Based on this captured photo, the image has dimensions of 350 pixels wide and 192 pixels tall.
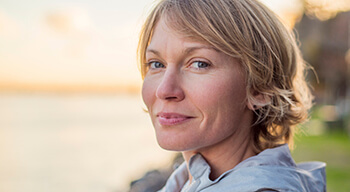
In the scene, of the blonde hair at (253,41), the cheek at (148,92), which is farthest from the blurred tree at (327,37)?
the cheek at (148,92)

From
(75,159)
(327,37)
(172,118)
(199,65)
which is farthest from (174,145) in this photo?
(327,37)

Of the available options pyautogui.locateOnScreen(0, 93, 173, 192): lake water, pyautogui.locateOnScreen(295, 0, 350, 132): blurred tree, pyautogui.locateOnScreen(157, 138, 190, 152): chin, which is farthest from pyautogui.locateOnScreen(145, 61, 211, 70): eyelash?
pyautogui.locateOnScreen(295, 0, 350, 132): blurred tree

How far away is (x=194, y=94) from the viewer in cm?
166

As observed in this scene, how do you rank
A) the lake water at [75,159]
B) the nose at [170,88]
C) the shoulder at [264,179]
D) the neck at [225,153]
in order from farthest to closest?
the lake water at [75,159] < the neck at [225,153] < the nose at [170,88] < the shoulder at [264,179]

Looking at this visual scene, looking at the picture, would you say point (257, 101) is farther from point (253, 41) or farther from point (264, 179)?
point (264, 179)

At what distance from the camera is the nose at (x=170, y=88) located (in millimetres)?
1656

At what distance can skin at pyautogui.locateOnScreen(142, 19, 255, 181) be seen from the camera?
1.67 meters

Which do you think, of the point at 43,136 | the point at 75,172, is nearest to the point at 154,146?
the point at 75,172

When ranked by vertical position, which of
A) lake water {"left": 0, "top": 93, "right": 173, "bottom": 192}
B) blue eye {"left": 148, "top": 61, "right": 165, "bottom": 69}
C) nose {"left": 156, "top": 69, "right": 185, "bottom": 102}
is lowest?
nose {"left": 156, "top": 69, "right": 185, "bottom": 102}

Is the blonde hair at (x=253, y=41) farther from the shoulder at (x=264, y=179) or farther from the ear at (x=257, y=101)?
the shoulder at (x=264, y=179)

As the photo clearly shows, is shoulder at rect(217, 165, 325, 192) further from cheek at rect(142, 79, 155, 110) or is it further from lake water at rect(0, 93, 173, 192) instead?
lake water at rect(0, 93, 173, 192)

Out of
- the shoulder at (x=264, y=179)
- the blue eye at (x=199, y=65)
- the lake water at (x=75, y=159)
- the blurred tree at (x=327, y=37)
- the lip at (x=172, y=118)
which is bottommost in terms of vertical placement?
the shoulder at (x=264, y=179)

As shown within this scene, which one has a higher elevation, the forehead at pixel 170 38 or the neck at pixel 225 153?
the forehead at pixel 170 38

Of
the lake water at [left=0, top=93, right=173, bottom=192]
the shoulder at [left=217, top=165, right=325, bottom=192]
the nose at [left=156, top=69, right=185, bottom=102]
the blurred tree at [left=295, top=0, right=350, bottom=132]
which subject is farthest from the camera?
the blurred tree at [left=295, top=0, right=350, bottom=132]
